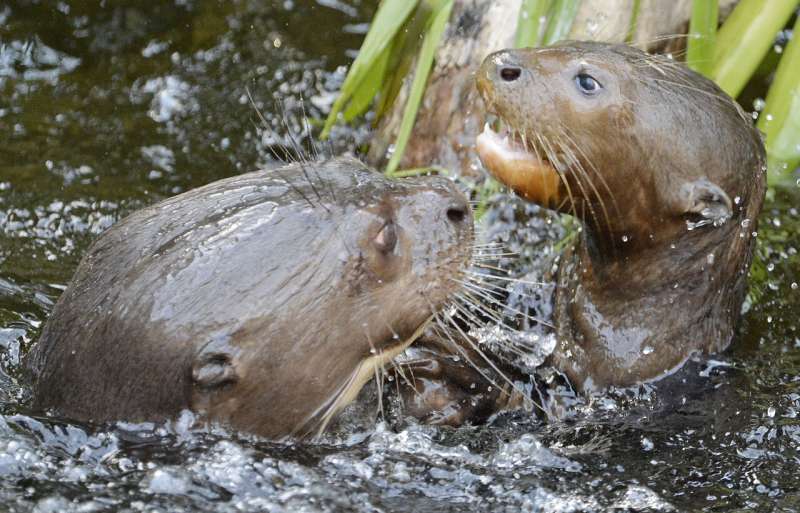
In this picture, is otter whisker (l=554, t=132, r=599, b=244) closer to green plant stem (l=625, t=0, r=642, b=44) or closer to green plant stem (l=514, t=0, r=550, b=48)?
green plant stem (l=514, t=0, r=550, b=48)

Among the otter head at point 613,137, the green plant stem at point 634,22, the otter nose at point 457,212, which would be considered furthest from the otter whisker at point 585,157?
the green plant stem at point 634,22

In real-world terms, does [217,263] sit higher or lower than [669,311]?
higher

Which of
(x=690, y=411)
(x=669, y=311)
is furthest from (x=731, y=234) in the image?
(x=690, y=411)

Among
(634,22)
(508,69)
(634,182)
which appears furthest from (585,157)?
(634,22)

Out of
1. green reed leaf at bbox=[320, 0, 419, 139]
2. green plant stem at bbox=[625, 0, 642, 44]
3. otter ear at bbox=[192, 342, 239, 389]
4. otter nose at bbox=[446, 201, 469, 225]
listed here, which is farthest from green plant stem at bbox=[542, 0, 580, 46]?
otter ear at bbox=[192, 342, 239, 389]

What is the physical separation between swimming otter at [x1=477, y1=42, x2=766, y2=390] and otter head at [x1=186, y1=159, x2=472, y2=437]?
44 cm

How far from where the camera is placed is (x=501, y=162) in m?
3.48

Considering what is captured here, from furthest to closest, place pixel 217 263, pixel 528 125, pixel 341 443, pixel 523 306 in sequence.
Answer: pixel 523 306 < pixel 528 125 < pixel 341 443 < pixel 217 263

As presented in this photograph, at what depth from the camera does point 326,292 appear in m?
2.93

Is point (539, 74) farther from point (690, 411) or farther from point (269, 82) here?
point (269, 82)

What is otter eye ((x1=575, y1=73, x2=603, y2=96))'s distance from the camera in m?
3.46

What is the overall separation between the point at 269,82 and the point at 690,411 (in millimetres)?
2395

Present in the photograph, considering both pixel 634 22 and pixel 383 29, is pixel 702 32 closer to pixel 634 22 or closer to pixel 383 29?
pixel 634 22

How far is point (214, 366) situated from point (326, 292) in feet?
0.98
